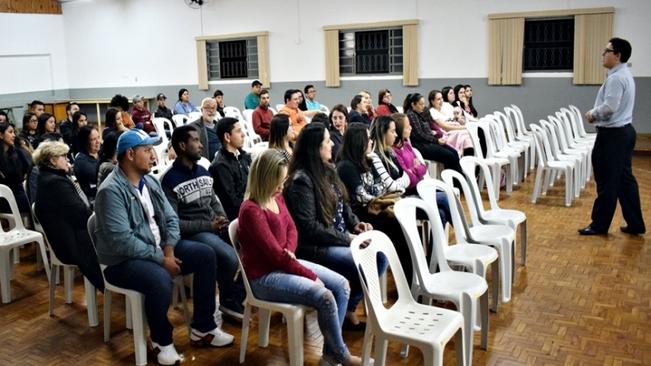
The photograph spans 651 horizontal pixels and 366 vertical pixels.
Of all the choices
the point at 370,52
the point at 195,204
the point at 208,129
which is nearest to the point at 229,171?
the point at 195,204

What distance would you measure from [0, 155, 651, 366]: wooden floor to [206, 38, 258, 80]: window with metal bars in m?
8.67

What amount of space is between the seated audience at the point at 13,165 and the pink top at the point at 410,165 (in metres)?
2.96

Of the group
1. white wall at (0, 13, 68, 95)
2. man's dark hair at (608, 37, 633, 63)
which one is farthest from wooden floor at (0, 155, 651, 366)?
white wall at (0, 13, 68, 95)

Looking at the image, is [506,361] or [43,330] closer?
[506,361]

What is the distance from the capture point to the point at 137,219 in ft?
9.77

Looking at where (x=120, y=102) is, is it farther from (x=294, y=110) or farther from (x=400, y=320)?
(x=400, y=320)

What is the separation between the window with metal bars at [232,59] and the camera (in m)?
12.7

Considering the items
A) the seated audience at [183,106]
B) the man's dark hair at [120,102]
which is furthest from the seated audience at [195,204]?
the seated audience at [183,106]

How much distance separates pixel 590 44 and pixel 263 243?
8283mm

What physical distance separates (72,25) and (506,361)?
14926 millimetres

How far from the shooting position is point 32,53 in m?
14.5

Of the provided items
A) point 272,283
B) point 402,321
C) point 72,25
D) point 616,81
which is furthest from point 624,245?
point 72,25

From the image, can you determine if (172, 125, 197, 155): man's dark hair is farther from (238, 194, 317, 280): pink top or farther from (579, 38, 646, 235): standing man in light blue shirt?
(579, 38, 646, 235): standing man in light blue shirt

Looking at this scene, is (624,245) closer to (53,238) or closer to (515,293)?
(515,293)
